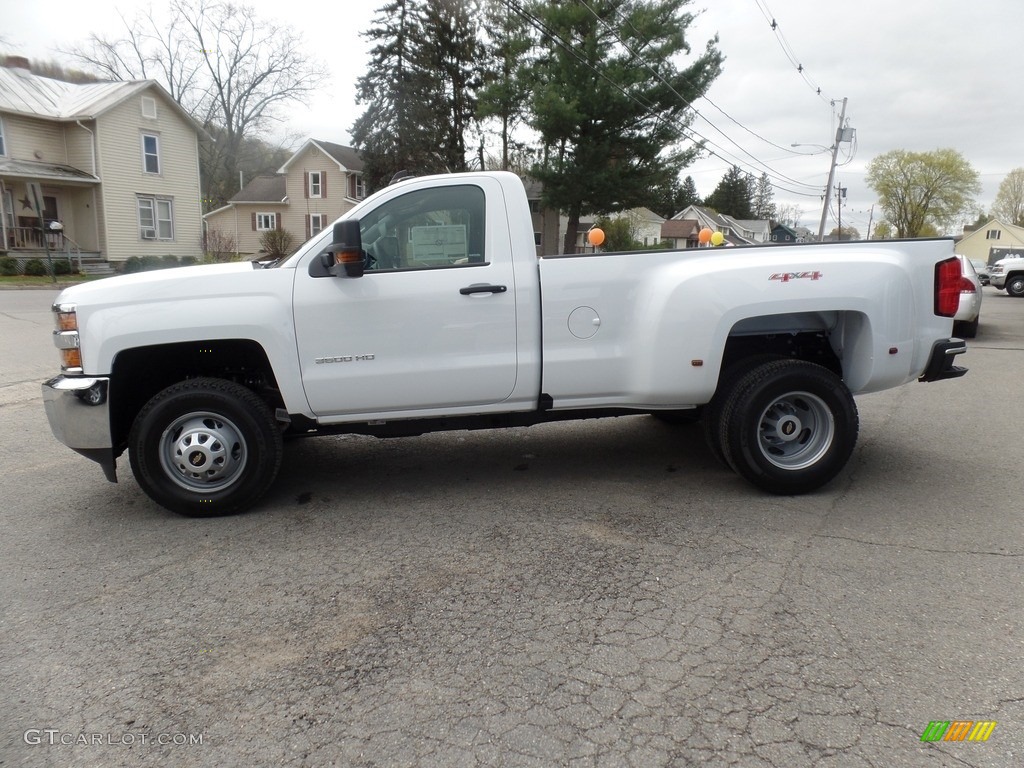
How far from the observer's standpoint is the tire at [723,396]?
16.5 ft

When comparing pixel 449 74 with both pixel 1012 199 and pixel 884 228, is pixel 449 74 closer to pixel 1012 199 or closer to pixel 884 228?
pixel 884 228

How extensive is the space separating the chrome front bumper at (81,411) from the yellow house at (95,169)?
2978 centimetres

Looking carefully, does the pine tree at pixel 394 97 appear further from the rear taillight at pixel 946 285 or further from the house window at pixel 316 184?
the rear taillight at pixel 946 285

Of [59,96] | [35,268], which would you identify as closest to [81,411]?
[35,268]

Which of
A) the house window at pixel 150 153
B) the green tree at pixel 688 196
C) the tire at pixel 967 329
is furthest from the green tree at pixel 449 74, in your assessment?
the green tree at pixel 688 196

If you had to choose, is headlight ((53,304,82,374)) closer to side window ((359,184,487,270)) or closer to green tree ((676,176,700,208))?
side window ((359,184,487,270))

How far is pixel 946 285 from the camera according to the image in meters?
4.97

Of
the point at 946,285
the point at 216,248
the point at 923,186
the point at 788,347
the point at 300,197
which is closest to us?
the point at 946,285

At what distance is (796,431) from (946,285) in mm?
1312

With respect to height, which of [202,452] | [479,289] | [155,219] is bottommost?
[202,452]

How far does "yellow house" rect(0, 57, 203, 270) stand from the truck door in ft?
99.8

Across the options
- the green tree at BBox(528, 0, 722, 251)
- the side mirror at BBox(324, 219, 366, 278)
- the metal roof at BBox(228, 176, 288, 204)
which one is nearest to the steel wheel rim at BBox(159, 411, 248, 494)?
the side mirror at BBox(324, 219, 366, 278)

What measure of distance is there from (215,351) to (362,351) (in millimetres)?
1003

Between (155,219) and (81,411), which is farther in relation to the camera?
(155,219)
